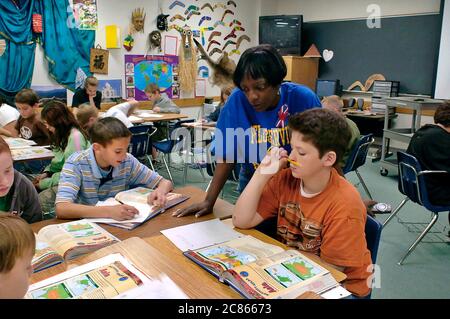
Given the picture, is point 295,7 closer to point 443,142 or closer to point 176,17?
point 176,17

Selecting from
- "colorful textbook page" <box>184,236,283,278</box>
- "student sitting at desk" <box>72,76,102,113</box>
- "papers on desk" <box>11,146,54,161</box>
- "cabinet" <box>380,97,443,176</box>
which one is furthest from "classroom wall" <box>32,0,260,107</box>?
"colorful textbook page" <box>184,236,283,278</box>

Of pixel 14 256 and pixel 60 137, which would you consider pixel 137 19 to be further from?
pixel 14 256

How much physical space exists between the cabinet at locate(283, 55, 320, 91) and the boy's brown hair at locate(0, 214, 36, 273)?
6476 millimetres

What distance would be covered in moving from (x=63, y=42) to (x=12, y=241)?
5.46m

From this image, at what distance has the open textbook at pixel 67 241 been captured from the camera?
44.2 inches

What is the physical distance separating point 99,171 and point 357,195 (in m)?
1.15

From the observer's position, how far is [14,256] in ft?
2.44

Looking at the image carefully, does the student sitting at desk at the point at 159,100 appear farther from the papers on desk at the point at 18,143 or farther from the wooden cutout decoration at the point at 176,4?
the papers on desk at the point at 18,143

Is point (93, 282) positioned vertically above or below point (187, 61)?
below

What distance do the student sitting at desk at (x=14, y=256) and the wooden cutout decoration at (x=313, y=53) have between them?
692cm

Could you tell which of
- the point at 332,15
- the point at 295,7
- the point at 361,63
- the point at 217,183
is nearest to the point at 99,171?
the point at 217,183

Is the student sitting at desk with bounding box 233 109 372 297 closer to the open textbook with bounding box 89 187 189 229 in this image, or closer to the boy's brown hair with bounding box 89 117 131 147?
the open textbook with bounding box 89 187 189 229

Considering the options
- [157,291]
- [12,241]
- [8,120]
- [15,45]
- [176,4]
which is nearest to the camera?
[12,241]

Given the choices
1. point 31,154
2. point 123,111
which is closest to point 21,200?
point 31,154
